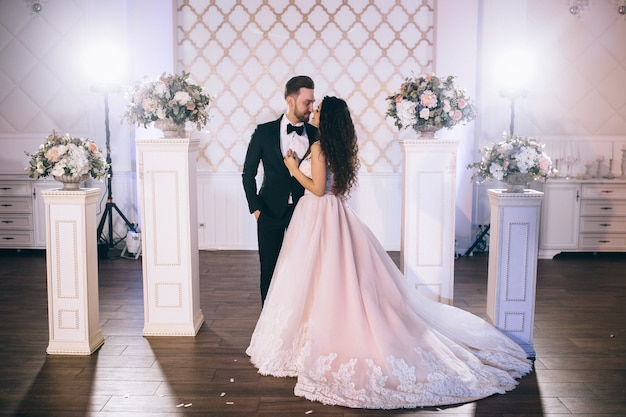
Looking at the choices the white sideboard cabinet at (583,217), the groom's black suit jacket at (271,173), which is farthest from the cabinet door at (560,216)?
the groom's black suit jacket at (271,173)

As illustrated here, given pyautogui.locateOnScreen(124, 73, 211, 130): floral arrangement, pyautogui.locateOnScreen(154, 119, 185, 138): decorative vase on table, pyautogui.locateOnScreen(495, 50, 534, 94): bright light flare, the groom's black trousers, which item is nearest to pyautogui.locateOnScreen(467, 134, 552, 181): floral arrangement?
the groom's black trousers

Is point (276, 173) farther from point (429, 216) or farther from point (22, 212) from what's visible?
point (22, 212)

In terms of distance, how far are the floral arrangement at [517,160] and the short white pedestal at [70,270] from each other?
7.08 feet

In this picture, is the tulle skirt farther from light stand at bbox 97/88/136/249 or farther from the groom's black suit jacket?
light stand at bbox 97/88/136/249

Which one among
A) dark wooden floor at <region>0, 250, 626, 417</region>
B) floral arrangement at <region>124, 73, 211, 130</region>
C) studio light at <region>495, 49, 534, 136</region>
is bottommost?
dark wooden floor at <region>0, 250, 626, 417</region>

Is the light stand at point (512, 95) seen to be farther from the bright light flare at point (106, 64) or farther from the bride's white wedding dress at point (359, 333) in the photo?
the bright light flare at point (106, 64)

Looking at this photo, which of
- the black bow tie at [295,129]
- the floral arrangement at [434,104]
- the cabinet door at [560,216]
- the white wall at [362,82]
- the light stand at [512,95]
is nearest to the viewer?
the black bow tie at [295,129]

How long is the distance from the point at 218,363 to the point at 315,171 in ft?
3.64

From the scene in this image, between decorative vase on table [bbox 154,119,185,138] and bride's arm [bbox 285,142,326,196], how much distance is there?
79cm

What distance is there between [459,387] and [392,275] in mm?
672

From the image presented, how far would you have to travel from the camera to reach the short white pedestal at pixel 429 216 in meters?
3.93

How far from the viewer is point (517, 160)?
3.31m

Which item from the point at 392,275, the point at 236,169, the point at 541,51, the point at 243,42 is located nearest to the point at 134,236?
the point at 236,169

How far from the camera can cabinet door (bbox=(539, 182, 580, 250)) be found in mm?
5871
